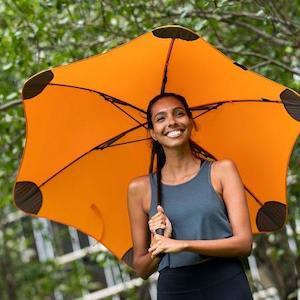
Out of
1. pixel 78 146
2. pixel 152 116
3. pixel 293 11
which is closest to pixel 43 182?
pixel 78 146

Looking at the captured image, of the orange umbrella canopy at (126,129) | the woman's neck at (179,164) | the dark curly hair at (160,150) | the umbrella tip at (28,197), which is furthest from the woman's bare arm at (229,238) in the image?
the umbrella tip at (28,197)

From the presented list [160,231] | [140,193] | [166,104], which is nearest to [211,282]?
[160,231]

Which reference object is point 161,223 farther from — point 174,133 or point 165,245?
point 174,133

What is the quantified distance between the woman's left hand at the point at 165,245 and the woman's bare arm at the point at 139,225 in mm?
376

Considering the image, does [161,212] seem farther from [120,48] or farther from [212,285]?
[120,48]

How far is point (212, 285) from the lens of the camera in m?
4.12

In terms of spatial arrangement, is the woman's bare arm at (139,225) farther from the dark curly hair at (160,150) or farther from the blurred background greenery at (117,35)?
the blurred background greenery at (117,35)

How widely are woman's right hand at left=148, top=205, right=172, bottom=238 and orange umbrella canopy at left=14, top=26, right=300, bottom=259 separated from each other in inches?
29.3

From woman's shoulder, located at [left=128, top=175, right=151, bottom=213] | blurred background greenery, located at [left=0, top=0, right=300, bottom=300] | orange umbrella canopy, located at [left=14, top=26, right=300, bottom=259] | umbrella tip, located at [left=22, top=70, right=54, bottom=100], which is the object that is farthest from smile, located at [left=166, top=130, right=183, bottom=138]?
blurred background greenery, located at [left=0, top=0, right=300, bottom=300]

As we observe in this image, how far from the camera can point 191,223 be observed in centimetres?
416

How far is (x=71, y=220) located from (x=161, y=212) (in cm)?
84

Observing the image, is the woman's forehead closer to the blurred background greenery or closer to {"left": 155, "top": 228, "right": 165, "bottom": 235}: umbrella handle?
{"left": 155, "top": 228, "right": 165, "bottom": 235}: umbrella handle

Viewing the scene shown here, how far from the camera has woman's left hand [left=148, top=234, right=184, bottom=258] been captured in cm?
394

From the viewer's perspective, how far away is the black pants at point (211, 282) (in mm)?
4105
